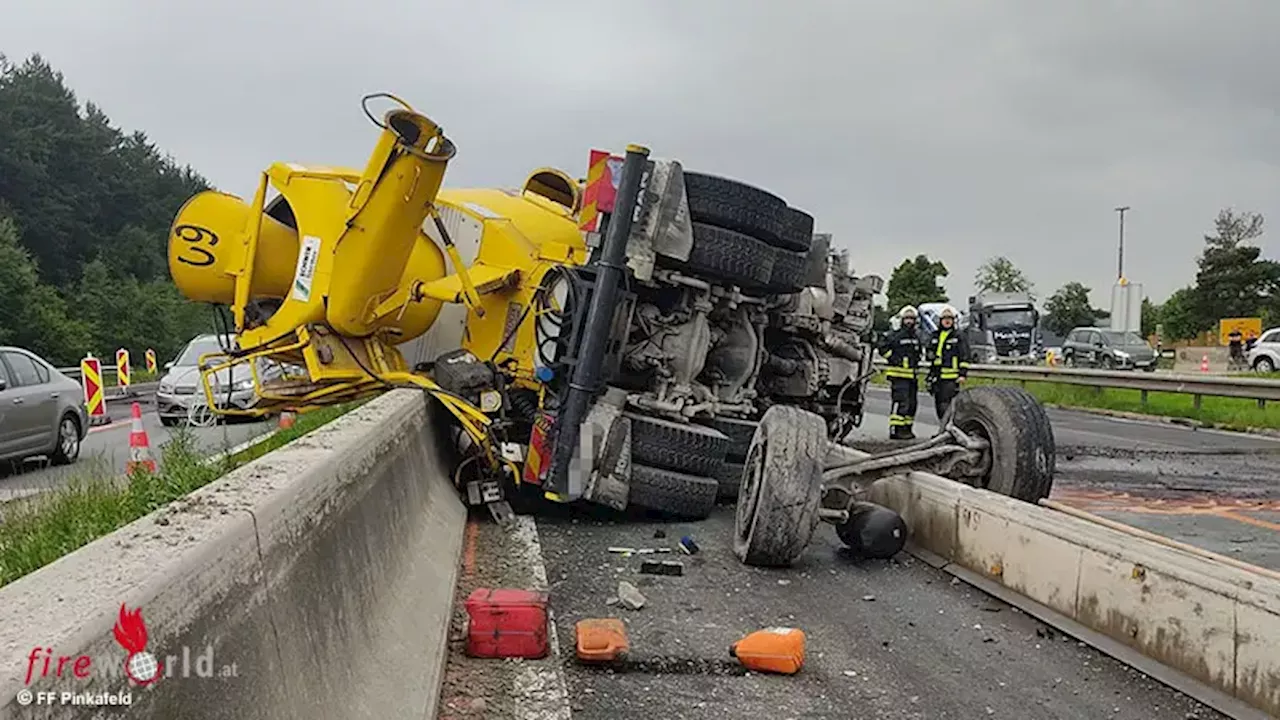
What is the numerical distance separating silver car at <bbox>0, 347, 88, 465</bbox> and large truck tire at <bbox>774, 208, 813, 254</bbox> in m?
8.04

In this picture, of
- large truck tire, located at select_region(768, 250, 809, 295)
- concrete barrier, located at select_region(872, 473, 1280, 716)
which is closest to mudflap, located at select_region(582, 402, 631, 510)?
large truck tire, located at select_region(768, 250, 809, 295)

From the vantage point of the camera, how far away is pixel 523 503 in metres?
7.22

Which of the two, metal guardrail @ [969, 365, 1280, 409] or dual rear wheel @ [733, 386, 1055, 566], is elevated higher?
metal guardrail @ [969, 365, 1280, 409]

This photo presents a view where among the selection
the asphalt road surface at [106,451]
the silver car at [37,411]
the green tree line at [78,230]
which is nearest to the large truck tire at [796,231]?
the asphalt road surface at [106,451]

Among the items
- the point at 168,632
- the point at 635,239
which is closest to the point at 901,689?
the point at 168,632

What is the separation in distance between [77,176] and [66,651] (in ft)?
200

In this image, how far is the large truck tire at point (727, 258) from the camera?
6.57 meters

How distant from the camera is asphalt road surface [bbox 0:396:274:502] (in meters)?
5.22

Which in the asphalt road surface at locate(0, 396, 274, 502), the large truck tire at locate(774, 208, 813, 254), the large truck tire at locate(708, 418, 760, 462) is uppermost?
the large truck tire at locate(774, 208, 813, 254)

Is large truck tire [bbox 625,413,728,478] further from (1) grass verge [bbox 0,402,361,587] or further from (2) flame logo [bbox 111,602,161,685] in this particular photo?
(2) flame logo [bbox 111,602,161,685]

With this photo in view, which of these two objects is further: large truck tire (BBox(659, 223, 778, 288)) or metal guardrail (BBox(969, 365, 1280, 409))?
metal guardrail (BBox(969, 365, 1280, 409))

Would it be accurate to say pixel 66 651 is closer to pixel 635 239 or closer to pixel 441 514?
pixel 441 514

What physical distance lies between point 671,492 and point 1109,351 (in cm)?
3623

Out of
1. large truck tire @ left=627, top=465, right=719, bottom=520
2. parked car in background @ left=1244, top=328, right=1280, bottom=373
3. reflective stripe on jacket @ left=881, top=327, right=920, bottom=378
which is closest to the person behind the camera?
large truck tire @ left=627, top=465, right=719, bottom=520
